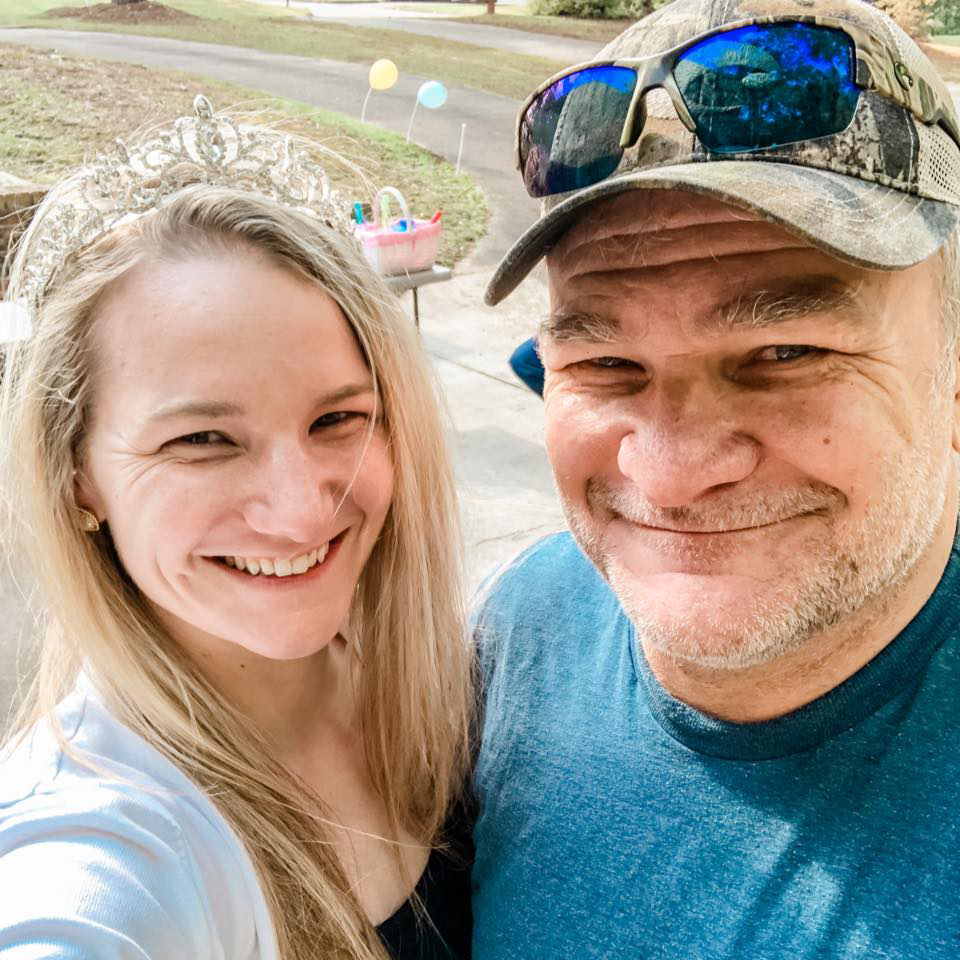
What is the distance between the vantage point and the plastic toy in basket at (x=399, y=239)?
5.25 meters

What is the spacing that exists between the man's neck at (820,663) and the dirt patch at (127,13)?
692cm

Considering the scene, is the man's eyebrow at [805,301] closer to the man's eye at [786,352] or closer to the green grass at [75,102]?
the man's eye at [786,352]

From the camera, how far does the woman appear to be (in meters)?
1.24

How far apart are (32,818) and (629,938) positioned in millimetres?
817

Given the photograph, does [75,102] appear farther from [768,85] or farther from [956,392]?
[956,392]

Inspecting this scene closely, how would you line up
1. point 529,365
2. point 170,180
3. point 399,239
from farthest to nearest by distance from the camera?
point 399,239 → point 529,365 → point 170,180

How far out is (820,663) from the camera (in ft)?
3.91

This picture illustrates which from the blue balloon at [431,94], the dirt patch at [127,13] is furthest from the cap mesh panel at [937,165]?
the blue balloon at [431,94]

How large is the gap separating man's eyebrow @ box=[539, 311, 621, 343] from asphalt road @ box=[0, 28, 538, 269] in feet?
16.0

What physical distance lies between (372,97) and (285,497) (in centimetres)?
932

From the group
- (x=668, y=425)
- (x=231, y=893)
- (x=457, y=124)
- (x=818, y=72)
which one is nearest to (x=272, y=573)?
(x=231, y=893)

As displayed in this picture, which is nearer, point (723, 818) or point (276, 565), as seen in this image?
point (723, 818)

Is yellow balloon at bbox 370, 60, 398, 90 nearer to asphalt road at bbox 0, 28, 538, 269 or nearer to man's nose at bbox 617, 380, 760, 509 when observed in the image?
asphalt road at bbox 0, 28, 538, 269

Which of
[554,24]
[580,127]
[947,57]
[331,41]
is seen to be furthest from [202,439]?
[331,41]
